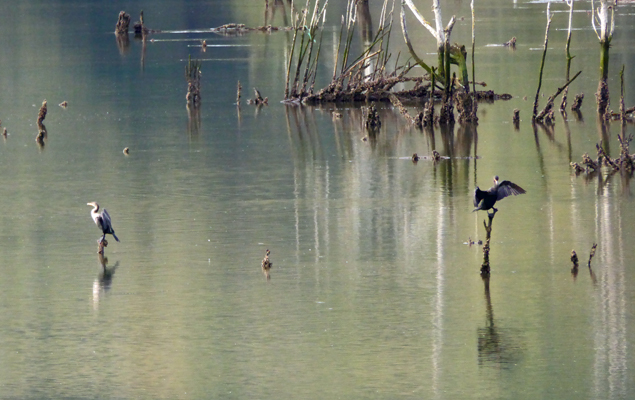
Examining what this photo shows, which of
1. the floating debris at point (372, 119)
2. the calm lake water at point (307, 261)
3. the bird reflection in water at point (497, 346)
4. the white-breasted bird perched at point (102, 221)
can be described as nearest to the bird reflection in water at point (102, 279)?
the calm lake water at point (307, 261)

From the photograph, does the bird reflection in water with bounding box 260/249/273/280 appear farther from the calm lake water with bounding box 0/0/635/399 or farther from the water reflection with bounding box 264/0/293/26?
the water reflection with bounding box 264/0/293/26

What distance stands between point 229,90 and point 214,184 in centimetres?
1896

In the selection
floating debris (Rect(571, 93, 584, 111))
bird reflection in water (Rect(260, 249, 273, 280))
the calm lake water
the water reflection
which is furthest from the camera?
the water reflection

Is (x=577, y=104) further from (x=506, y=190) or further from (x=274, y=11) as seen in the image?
Answer: (x=274, y=11)

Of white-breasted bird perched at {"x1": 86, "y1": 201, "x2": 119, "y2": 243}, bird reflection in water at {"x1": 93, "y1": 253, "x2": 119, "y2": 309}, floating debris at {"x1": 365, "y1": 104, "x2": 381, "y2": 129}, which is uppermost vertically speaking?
floating debris at {"x1": 365, "y1": 104, "x2": 381, "y2": 129}

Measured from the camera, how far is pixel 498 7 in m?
87.8

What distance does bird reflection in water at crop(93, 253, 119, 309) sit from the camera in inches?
631

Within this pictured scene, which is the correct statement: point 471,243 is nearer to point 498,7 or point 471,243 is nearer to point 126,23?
point 126,23

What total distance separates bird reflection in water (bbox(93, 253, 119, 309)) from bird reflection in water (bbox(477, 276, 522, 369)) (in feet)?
15.8

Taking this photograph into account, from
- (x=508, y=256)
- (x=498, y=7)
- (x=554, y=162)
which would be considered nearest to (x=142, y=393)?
(x=508, y=256)

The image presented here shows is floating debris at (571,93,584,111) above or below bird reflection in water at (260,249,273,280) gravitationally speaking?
above

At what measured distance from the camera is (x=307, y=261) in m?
17.5

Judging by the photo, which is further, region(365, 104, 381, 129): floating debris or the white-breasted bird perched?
region(365, 104, 381, 129): floating debris

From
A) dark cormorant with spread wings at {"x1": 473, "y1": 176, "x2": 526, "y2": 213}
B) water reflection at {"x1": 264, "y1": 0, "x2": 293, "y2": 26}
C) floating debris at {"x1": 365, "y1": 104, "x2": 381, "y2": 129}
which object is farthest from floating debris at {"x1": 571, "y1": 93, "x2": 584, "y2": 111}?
water reflection at {"x1": 264, "y1": 0, "x2": 293, "y2": 26}
